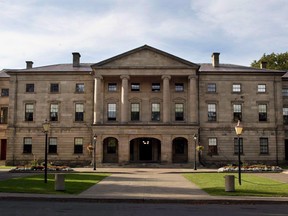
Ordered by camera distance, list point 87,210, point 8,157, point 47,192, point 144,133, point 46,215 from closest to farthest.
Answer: point 46,215, point 87,210, point 47,192, point 144,133, point 8,157

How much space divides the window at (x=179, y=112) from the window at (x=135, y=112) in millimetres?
5096

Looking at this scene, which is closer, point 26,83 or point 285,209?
point 285,209

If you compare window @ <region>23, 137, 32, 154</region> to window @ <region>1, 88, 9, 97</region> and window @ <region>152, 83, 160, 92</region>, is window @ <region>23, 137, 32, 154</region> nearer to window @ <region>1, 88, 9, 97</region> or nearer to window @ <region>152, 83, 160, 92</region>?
window @ <region>1, 88, 9, 97</region>

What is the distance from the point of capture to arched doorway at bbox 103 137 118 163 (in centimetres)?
5153

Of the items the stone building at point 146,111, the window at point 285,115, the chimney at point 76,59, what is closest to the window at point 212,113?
the stone building at point 146,111

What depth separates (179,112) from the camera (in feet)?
171

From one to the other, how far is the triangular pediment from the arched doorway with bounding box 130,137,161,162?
10003 mm

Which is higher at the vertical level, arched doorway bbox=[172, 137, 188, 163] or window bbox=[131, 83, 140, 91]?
window bbox=[131, 83, 140, 91]

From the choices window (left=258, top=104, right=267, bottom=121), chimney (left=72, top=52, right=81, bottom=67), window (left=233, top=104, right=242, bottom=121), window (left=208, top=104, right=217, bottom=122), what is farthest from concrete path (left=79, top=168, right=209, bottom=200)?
chimney (left=72, top=52, right=81, bottom=67)

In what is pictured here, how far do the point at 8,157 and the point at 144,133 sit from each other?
736 inches

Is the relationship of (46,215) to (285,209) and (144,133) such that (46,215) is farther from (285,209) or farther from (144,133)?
(144,133)

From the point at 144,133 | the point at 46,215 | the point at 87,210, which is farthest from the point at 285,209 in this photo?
the point at 144,133

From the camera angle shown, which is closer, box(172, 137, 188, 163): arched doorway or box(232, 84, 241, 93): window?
box(172, 137, 188, 163): arched doorway

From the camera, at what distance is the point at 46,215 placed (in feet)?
43.2
